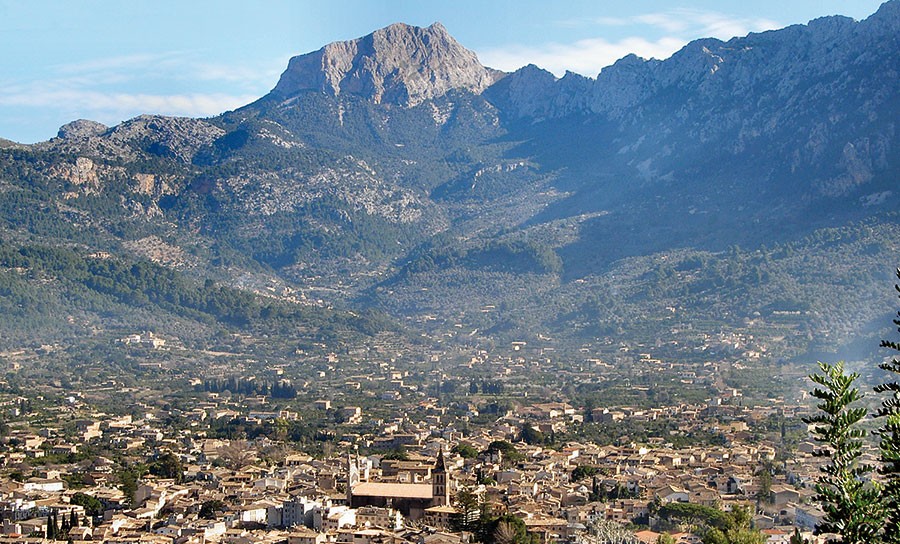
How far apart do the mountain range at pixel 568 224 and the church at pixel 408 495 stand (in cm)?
6790

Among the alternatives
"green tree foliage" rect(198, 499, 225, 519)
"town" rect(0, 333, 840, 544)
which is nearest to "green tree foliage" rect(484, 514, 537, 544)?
"town" rect(0, 333, 840, 544)

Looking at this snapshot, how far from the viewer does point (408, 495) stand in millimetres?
54344

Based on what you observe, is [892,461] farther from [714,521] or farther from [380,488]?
[380,488]

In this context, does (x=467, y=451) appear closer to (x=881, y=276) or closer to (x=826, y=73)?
(x=881, y=276)

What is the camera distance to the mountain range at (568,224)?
463ft

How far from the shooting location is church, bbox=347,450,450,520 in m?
53.8

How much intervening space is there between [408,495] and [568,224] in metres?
128

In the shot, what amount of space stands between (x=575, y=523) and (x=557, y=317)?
98.2 m

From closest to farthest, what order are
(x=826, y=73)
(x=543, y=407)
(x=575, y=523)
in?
1. (x=575, y=523)
2. (x=543, y=407)
3. (x=826, y=73)

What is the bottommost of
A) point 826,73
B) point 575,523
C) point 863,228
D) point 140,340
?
point 575,523

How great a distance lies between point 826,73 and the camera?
6663 inches

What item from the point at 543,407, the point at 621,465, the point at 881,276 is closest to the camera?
the point at 621,465

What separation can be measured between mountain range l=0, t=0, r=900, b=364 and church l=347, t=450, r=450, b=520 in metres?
67.9

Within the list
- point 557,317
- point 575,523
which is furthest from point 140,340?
point 575,523
